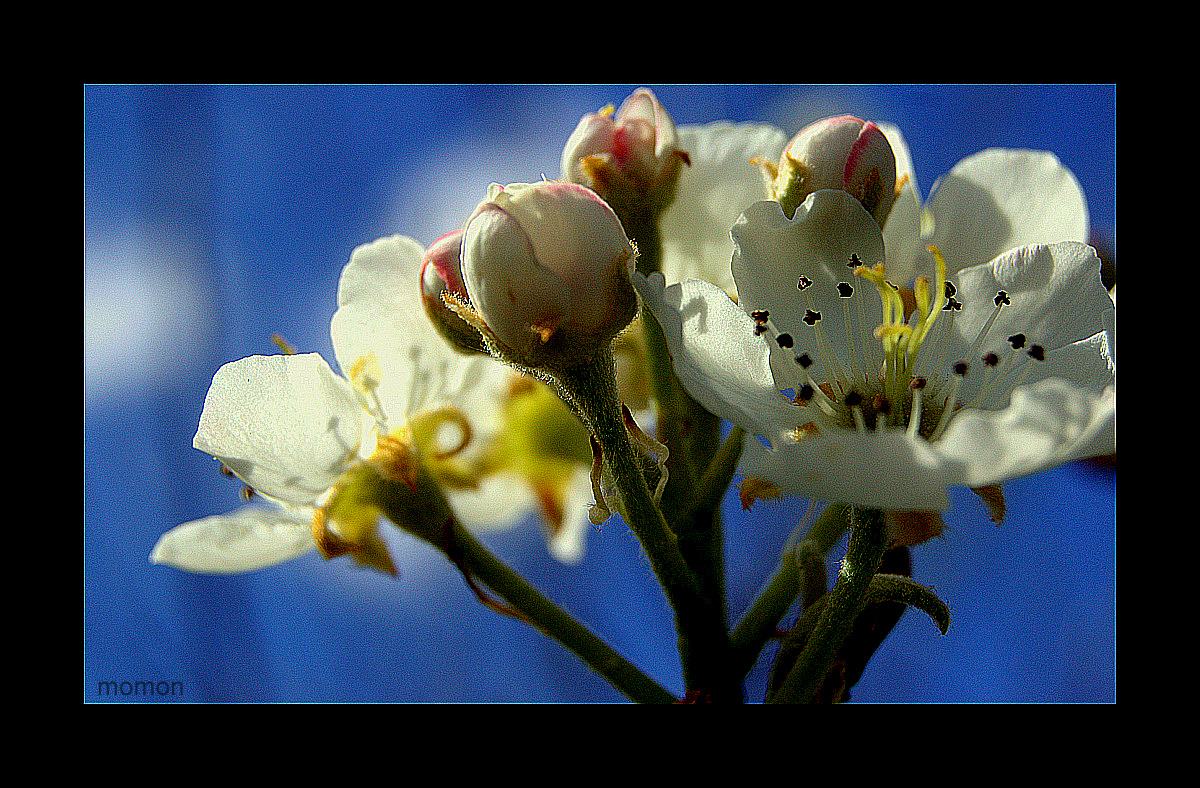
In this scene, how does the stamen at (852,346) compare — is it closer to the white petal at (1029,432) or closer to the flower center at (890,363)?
the flower center at (890,363)

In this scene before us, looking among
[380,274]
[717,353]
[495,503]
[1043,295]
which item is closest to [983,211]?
[1043,295]

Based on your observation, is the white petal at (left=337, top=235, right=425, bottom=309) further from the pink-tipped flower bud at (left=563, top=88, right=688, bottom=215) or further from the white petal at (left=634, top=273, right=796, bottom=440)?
the white petal at (left=634, top=273, right=796, bottom=440)

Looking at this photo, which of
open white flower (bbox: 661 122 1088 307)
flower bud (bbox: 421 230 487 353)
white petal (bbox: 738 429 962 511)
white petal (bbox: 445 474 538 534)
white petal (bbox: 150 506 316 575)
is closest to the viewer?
white petal (bbox: 738 429 962 511)

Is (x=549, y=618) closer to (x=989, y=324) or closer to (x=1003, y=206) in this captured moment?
(x=989, y=324)

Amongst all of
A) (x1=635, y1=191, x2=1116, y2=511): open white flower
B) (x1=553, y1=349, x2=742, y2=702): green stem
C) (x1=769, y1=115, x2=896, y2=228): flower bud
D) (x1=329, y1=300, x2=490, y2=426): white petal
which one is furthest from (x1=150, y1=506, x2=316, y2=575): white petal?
(x1=769, y1=115, x2=896, y2=228): flower bud

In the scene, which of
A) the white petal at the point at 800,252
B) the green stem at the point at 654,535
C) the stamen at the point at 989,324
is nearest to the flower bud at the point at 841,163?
the white petal at the point at 800,252

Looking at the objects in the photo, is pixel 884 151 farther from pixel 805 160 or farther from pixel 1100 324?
pixel 1100 324

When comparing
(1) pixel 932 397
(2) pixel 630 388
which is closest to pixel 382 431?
(2) pixel 630 388

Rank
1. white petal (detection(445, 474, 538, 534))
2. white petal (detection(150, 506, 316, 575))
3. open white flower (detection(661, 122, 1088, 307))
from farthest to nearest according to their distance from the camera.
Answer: white petal (detection(445, 474, 538, 534)) → open white flower (detection(661, 122, 1088, 307)) → white petal (detection(150, 506, 316, 575))
